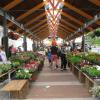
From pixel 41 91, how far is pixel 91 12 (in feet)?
52.1

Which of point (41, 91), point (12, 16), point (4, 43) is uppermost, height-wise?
point (12, 16)

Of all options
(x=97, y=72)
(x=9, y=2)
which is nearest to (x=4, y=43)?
(x=9, y=2)

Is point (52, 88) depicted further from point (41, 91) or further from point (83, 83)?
point (83, 83)

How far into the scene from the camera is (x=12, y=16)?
2866 centimetres

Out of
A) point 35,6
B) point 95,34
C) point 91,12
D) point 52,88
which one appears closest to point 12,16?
point 35,6

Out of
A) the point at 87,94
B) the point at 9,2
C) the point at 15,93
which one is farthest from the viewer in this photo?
the point at 9,2

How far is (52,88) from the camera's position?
46.5ft

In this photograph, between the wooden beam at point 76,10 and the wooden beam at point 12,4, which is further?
the wooden beam at point 76,10

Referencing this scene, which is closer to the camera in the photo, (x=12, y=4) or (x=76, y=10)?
(x=12, y=4)

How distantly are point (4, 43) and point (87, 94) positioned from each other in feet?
38.1

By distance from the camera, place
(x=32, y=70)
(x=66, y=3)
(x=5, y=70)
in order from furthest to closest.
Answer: (x=66, y=3) < (x=32, y=70) < (x=5, y=70)

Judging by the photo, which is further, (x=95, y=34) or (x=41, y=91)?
(x=95, y=34)

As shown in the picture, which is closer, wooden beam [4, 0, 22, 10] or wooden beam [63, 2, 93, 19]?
wooden beam [4, 0, 22, 10]

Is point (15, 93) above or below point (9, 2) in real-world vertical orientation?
below
